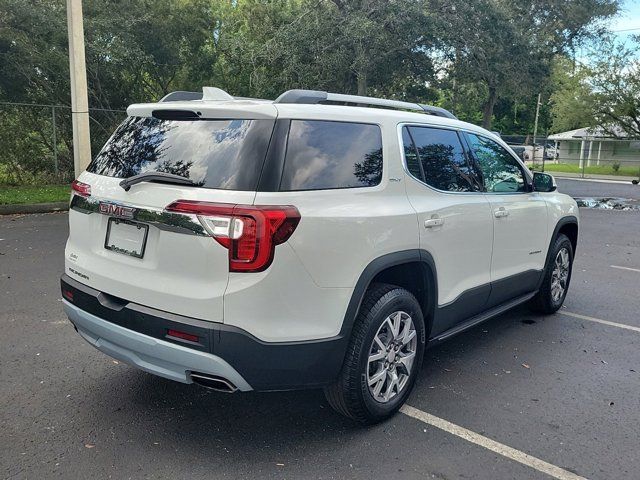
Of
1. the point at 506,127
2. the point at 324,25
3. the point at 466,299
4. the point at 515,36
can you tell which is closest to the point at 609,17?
the point at 515,36

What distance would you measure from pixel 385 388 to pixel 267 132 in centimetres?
168

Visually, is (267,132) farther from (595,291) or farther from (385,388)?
(595,291)

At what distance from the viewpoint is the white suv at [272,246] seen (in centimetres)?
269

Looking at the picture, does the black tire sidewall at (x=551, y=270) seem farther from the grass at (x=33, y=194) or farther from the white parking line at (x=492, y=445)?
the grass at (x=33, y=194)

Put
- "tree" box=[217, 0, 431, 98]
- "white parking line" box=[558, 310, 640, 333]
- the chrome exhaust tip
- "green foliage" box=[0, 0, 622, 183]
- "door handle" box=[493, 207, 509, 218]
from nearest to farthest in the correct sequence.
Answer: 1. the chrome exhaust tip
2. "door handle" box=[493, 207, 509, 218]
3. "white parking line" box=[558, 310, 640, 333]
4. "green foliage" box=[0, 0, 622, 183]
5. "tree" box=[217, 0, 431, 98]

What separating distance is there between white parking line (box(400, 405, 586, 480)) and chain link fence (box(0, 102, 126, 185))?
553 inches

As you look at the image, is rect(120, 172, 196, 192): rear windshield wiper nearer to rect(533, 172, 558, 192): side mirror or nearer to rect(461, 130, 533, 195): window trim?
rect(461, 130, 533, 195): window trim

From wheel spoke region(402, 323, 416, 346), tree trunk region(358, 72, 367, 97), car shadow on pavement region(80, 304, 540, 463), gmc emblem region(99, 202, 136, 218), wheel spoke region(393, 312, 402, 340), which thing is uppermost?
tree trunk region(358, 72, 367, 97)

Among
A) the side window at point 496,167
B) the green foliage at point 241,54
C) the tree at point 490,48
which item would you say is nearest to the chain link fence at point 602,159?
the tree at point 490,48

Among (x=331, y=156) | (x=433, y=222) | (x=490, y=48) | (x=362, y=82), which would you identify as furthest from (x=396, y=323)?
(x=490, y=48)

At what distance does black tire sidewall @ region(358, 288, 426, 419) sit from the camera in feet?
10.2

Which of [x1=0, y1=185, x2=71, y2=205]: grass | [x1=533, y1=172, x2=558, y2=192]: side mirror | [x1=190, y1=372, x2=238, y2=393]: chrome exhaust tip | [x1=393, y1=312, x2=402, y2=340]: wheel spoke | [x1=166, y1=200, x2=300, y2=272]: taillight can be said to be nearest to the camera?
[x1=166, y1=200, x2=300, y2=272]: taillight

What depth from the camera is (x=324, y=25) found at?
1625 cm

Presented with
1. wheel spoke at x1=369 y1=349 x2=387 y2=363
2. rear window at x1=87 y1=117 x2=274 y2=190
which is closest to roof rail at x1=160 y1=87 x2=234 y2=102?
rear window at x1=87 y1=117 x2=274 y2=190
